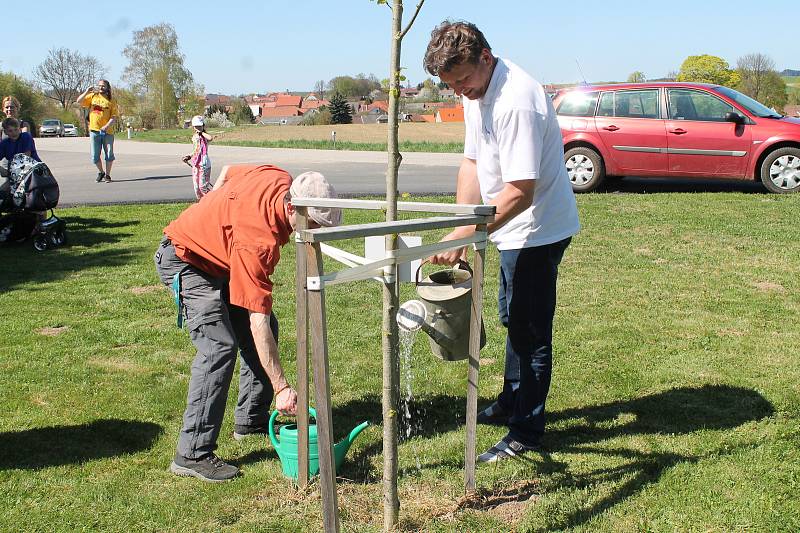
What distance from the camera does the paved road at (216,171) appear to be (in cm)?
1318

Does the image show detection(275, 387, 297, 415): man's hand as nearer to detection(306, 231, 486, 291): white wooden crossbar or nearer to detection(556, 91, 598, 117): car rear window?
detection(306, 231, 486, 291): white wooden crossbar

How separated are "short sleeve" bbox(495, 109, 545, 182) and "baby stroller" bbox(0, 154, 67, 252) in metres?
6.73

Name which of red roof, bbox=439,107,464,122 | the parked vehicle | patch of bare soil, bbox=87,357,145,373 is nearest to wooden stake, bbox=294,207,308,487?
patch of bare soil, bbox=87,357,145,373

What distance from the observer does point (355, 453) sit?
13.2ft

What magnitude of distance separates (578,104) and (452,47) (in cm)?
920

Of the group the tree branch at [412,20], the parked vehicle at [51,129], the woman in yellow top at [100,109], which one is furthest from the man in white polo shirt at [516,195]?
the parked vehicle at [51,129]

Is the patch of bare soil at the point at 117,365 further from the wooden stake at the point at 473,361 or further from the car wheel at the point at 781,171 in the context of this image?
the car wheel at the point at 781,171

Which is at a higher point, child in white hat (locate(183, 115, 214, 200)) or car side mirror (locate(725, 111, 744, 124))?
car side mirror (locate(725, 111, 744, 124))

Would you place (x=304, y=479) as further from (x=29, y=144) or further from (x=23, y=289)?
(x=29, y=144)

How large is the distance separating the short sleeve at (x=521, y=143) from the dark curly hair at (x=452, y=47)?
0.29 meters

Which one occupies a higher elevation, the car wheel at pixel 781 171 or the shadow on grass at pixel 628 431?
the car wheel at pixel 781 171

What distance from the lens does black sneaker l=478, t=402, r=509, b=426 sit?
4312 millimetres

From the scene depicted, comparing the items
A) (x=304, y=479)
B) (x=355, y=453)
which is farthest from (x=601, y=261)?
(x=304, y=479)

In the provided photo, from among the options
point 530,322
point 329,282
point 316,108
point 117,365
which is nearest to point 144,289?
point 117,365
